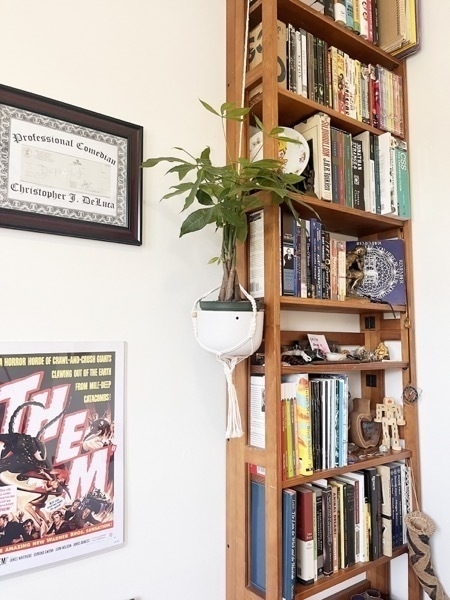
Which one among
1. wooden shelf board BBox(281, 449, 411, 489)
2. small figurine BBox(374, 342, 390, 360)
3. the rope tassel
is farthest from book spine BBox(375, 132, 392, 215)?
the rope tassel

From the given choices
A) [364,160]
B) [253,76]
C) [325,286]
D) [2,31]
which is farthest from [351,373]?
[2,31]

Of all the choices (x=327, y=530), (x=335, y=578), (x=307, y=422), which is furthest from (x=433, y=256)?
(x=335, y=578)

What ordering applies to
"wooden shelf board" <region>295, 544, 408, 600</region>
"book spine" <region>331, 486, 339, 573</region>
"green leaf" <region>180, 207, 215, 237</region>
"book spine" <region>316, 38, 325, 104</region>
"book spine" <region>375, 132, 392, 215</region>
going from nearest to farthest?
"green leaf" <region>180, 207, 215, 237</region> < "wooden shelf board" <region>295, 544, 408, 600</region> < "book spine" <region>331, 486, 339, 573</region> < "book spine" <region>316, 38, 325, 104</region> < "book spine" <region>375, 132, 392, 215</region>

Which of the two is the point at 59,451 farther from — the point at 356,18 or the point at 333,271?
the point at 356,18

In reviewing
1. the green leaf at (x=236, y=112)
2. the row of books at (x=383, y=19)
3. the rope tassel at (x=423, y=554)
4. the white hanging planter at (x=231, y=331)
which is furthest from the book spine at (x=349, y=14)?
the rope tassel at (x=423, y=554)

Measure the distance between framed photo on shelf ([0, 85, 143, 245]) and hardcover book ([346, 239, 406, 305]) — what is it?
814 mm

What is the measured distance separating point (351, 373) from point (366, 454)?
12.4 inches

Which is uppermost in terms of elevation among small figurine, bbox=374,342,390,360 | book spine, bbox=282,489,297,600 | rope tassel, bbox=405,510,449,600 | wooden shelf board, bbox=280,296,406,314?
wooden shelf board, bbox=280,296,406,314

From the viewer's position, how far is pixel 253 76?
50.8 inches

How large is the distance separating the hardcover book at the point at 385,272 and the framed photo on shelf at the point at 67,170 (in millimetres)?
814

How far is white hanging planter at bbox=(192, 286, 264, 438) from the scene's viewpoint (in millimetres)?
1066

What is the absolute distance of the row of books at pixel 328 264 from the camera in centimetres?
124

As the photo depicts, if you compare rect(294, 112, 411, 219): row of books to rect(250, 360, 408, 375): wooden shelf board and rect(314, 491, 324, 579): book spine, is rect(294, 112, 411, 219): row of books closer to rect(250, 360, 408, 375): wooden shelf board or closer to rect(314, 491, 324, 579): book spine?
rect(250, 360, 408, 375): wooden shelf board

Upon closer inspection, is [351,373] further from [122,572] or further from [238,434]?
[122,572]
